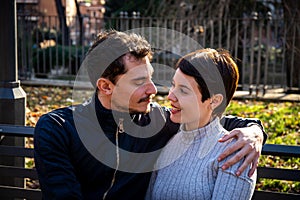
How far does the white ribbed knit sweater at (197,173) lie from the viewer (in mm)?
→ 2172

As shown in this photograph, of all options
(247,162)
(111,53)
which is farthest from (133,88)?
(247,162)

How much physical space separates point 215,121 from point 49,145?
0.78 meters

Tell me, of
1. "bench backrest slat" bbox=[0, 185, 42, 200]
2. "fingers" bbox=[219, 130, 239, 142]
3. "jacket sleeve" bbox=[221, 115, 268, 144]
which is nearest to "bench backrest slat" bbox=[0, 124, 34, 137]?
"bench backrest slat" bbox=[0, 185, 42, 200]

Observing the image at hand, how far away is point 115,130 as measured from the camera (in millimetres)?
2383

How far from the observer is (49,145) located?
2221 millimetres

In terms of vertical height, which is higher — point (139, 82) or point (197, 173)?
point (139, 82)

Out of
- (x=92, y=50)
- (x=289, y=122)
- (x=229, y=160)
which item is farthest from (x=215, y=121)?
(x=289, y=122)

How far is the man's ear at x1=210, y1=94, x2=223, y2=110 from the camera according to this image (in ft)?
7.69

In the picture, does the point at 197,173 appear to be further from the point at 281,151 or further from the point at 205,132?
the point at 281,151

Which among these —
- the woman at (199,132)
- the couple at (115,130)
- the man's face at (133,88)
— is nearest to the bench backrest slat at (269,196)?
the couple at (115,130)

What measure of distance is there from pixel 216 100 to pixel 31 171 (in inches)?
53.4

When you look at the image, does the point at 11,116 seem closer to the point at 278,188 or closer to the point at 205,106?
the point at 205,106

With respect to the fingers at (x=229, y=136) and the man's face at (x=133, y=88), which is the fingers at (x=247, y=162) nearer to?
the fingers at (x=229, y=136)

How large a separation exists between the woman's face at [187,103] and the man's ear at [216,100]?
0.05 feet
